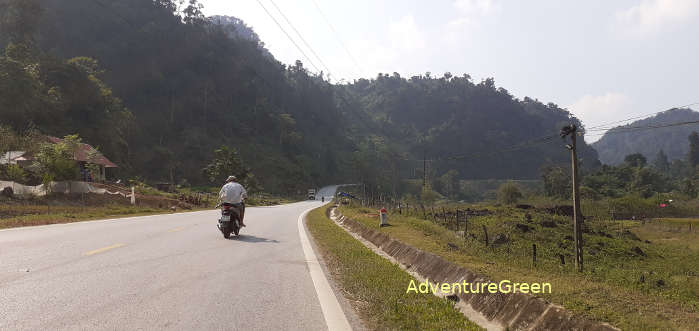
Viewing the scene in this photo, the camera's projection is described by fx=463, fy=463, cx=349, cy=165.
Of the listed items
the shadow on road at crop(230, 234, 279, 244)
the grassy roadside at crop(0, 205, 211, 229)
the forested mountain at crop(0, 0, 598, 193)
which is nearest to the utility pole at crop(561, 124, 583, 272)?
the shadow on road at crop(230, 234, 279, 244)

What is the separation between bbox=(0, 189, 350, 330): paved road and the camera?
15.4 ft

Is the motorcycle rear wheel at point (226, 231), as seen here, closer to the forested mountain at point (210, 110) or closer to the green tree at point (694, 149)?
the forested mountain at point (210, 110)

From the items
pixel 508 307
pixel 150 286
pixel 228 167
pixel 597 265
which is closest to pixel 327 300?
pixel 508 307

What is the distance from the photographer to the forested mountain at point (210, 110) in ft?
211

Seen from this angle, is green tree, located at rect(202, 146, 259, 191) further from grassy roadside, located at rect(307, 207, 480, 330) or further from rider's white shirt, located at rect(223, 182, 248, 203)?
grassy roadside, located at rect(307, 207, 480, 330)

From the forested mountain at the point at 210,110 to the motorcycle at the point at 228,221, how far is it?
152ft

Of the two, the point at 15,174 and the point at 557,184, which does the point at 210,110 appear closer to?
the point at 557,184

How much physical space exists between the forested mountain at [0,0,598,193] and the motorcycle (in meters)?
46.3

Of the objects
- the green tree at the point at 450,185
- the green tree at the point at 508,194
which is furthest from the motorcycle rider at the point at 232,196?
the green tree at the point at 450,185

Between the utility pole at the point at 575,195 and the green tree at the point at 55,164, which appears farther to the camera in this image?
the green tree at the point at 55,164

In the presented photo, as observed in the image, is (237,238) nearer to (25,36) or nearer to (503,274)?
(503,274)

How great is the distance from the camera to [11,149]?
33938 millimetres

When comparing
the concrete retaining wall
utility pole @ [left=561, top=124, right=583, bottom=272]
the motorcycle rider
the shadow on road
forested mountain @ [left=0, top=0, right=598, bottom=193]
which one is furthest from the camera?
forested mountain @ [left=0, top=0, right=598, bottom=193]

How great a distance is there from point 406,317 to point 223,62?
406 ft
